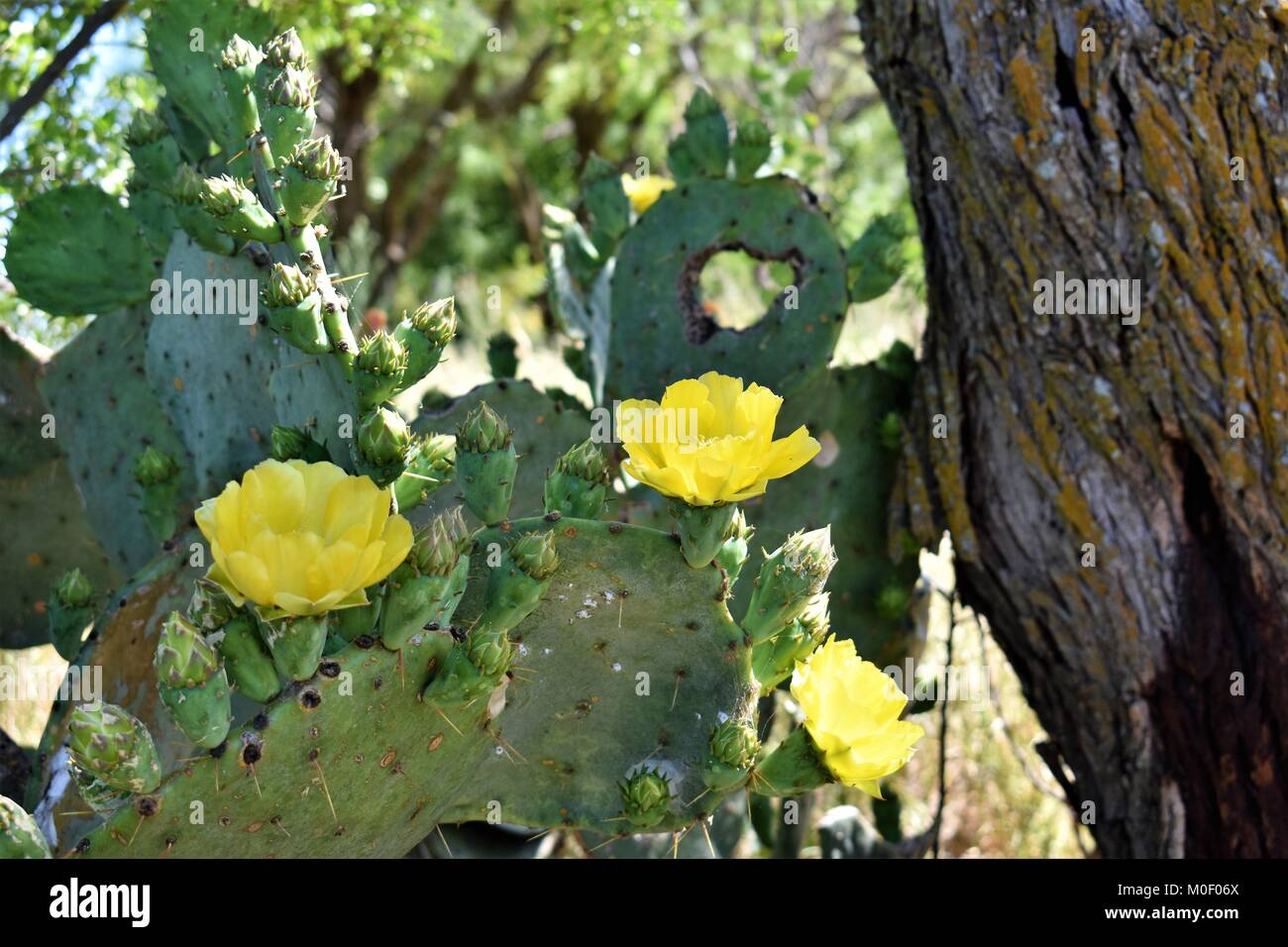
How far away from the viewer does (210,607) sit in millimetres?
1335

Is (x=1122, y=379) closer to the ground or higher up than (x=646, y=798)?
higher up

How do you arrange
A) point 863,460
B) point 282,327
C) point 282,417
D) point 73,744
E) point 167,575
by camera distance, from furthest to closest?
point 863,460, point 167,575, point 282,417, point 282,327, point 73,744

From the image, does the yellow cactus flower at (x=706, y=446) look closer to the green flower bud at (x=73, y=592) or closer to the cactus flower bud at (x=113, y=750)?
the cactus flower bud at (x=113, y=750)

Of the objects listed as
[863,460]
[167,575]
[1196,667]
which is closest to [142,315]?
[167,575]

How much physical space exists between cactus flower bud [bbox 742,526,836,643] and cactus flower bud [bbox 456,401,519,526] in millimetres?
354

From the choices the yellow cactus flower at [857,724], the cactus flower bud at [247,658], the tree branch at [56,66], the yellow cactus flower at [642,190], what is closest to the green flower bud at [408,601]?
the cactus flower bud at [247,658]

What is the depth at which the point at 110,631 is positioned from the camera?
1.91 m

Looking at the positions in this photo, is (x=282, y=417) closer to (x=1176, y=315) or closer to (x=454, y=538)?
(x=454, y=538)

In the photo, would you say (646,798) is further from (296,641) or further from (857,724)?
(296,641)

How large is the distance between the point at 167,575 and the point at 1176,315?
171 cm

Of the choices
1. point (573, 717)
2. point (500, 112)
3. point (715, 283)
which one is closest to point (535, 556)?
point (573, 717)

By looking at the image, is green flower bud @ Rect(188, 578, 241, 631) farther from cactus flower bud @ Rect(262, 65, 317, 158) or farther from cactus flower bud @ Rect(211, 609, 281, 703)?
cactus flower bud @ Rect(262, 65, 317, 158)

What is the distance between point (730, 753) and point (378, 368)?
0.64m

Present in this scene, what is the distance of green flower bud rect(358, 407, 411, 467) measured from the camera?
1472mm
